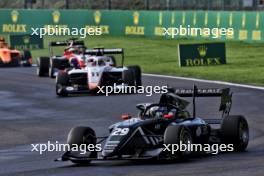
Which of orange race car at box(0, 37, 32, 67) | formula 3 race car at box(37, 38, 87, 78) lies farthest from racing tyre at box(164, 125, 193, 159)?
orange race car at box(0, 37, 32, 67)

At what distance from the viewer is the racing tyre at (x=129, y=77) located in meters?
27.6

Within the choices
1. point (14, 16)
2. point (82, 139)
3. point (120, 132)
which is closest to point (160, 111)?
point (120, 132)

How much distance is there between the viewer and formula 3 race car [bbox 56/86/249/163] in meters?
14.8

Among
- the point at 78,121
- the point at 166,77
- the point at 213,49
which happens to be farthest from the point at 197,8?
the point at 78,121

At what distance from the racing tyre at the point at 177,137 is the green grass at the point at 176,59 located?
1504cm

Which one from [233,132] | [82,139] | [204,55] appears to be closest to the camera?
[82,139]

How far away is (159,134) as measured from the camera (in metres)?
15.4

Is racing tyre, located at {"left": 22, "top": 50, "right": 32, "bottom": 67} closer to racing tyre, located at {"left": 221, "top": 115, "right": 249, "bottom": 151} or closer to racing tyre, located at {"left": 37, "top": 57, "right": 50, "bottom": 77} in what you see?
racing tyre, located at {"left": 37, "top": 57, "right": 50, "bottom": 77}

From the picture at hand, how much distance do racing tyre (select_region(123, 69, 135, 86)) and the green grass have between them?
4.45 m

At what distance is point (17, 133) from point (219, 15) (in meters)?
26.3

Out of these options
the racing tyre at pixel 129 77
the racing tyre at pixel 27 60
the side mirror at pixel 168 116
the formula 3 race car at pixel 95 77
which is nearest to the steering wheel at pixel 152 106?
the side mirror at pixel 168 116

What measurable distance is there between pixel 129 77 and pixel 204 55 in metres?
9.39

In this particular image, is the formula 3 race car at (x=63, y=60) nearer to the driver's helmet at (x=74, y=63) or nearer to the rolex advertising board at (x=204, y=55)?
the driver's helmet at (x=74, y=63)

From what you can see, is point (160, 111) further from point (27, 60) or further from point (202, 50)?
point (27, 60)
